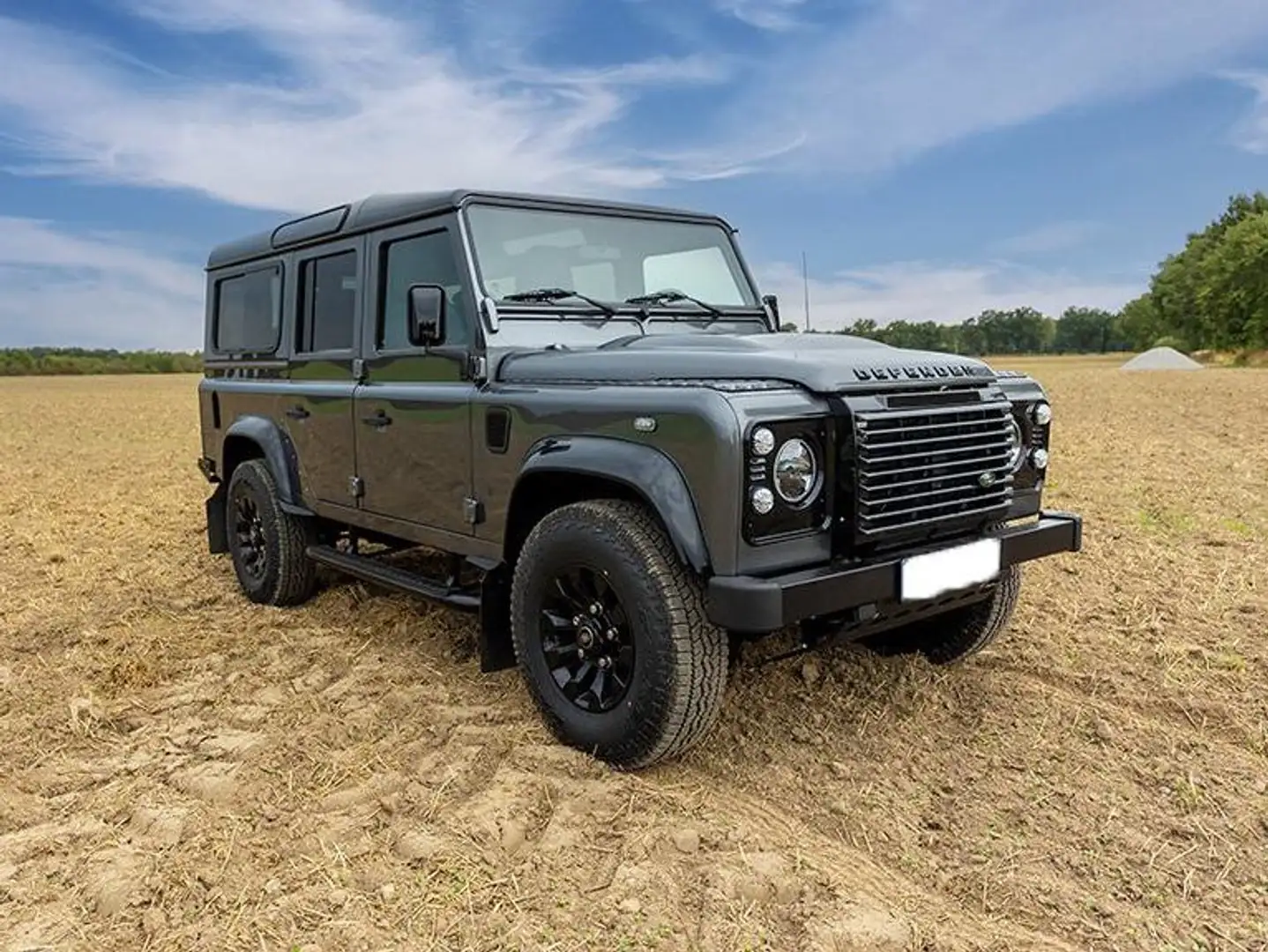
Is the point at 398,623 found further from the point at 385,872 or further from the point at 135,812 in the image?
the point at 385,872

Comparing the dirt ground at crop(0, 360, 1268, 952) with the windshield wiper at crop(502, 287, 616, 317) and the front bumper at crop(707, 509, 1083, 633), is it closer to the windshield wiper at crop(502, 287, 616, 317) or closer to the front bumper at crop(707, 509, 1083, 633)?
the front bumper at crop(707, 509, 1083, 633)

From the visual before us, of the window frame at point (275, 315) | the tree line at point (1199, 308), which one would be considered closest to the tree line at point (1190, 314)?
the tree line at point (1199, 308)

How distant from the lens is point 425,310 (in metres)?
3.98

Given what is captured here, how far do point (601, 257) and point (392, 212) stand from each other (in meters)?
0.99

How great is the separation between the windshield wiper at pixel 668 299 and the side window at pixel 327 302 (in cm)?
147

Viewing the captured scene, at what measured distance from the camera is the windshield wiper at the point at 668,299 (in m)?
4.62

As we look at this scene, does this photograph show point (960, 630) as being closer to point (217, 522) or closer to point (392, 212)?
point (392, 212)

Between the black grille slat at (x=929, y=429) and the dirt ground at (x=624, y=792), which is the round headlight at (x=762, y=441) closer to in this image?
the black grille slat at (x=929, y=429)

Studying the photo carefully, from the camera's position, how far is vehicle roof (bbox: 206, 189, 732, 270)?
A: 445cm

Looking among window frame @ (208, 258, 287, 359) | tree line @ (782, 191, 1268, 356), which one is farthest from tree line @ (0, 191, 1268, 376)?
window frame @ (208, 258, 287, 359)

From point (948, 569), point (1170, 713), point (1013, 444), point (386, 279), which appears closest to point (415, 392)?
point (386, 279)

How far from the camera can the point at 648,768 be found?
3.55 m

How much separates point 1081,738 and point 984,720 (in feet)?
1.17

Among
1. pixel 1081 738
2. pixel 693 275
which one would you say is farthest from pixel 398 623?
pixel 1081 738
